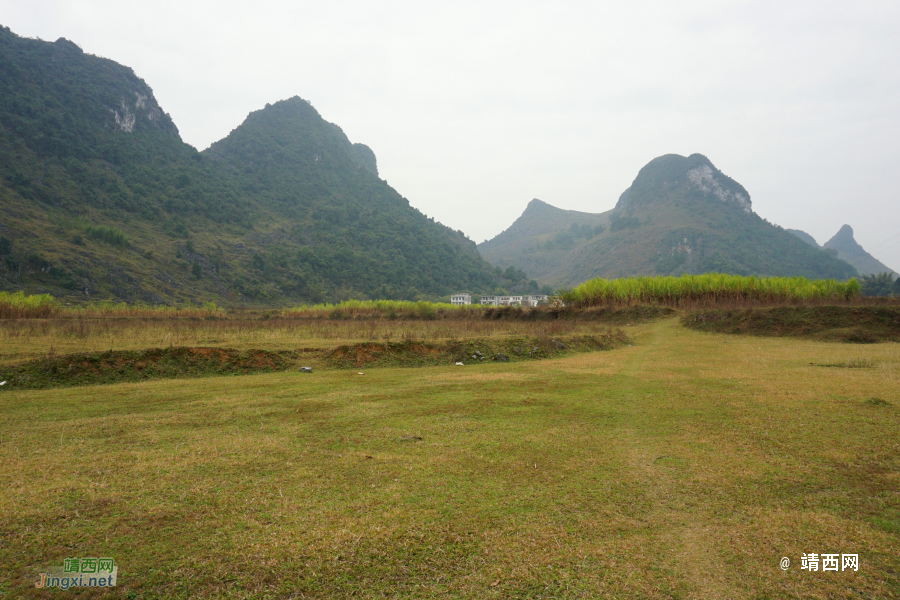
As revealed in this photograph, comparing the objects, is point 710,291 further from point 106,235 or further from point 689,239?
point 689,239

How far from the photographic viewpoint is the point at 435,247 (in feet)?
422

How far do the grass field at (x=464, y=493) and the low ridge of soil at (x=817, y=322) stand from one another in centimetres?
1271

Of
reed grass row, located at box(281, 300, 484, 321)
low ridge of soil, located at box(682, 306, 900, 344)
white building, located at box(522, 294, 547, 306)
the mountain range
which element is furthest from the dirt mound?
the mountain range

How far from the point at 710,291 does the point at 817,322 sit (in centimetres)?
1112

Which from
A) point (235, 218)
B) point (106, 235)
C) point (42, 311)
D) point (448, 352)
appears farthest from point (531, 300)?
point (448, 352)

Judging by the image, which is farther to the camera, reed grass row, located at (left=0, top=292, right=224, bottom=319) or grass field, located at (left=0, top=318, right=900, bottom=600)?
reed grass row, located at (left=0, top=292, right=224, bottom=319)

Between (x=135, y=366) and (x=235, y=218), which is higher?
(x=235, y=218)

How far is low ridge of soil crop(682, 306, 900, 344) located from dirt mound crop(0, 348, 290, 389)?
71.7 feet

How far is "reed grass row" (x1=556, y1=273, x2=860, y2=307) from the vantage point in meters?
28.7

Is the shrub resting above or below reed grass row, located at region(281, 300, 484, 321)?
above

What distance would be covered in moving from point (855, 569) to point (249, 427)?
23.1 feet

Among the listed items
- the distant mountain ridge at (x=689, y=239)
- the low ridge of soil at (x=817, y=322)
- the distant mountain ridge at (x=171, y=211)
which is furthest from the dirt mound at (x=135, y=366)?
the distant mountain ridge at (x=689, y=239)

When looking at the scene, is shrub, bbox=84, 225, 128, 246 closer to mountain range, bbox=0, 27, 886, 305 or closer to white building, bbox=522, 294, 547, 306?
mountain range, bbox=0, 27, 886, 305

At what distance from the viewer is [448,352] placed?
52.9 feet
